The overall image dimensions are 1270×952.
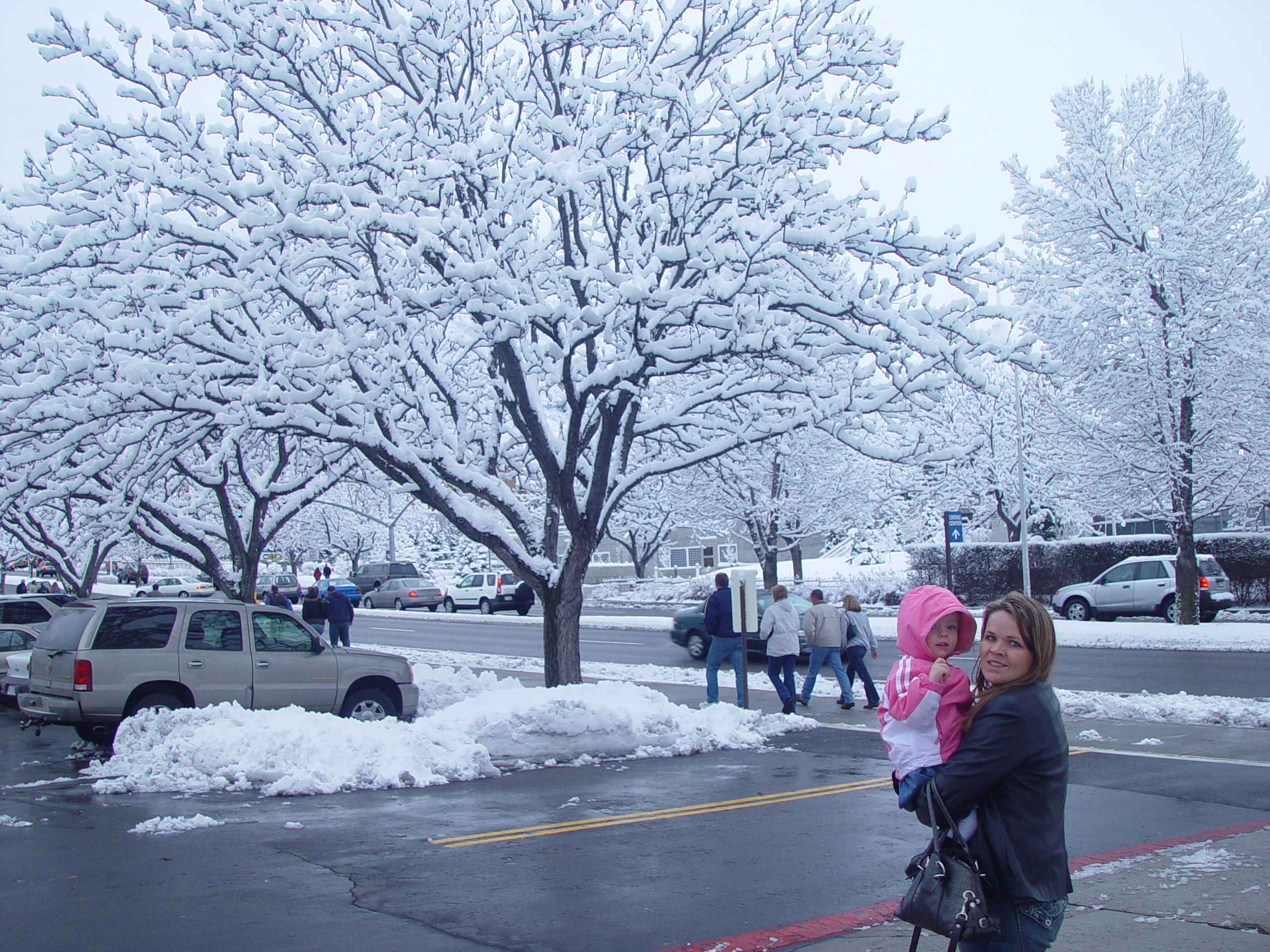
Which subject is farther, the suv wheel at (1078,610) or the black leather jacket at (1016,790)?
the suv wheel at (1078,610)

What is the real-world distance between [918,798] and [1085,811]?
5.78m

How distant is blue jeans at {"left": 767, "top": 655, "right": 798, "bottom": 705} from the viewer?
46.6 ft

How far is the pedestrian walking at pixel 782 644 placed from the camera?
14.2 m

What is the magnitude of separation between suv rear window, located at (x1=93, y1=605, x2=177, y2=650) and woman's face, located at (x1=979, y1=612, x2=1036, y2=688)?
10364 millimetres

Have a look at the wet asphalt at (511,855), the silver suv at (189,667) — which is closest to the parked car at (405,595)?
the silver suv at (189,667)

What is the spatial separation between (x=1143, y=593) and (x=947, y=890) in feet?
88.5

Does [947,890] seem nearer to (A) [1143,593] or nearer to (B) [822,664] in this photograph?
(B) [822,664]

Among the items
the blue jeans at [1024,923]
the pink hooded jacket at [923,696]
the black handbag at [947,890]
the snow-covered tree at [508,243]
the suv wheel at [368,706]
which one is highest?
the snow-covered tree at [508,243]

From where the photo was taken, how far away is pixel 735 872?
6.71 metres

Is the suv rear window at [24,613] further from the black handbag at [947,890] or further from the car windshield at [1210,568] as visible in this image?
the car windshield at [1210,568]

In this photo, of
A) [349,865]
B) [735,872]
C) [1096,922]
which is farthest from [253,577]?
[1096,922]

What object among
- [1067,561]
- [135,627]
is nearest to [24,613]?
[135,627]

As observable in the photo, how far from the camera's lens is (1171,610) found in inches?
1053

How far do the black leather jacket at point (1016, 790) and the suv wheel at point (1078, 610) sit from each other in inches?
1083
